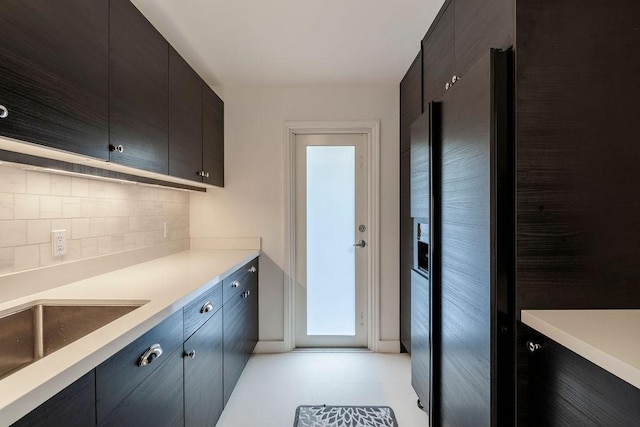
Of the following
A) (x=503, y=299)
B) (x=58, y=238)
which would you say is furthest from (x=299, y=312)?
(x=503, y=299)

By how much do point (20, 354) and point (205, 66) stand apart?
6.84 ft

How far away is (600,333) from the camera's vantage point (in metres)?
0.81

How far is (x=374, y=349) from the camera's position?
107 inches

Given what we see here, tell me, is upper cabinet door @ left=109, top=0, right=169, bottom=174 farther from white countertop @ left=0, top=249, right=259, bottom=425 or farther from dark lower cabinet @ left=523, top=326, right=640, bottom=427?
dark lower cabinet @ left=523, top=326, right=640, bottom=427

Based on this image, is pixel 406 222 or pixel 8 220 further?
pixel 406 222

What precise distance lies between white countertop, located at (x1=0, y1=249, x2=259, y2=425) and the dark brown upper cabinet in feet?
4.92

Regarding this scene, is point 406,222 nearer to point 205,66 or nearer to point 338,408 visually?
point 338,408

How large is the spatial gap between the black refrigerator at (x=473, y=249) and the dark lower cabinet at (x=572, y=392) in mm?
69

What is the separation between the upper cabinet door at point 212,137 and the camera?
231 cm

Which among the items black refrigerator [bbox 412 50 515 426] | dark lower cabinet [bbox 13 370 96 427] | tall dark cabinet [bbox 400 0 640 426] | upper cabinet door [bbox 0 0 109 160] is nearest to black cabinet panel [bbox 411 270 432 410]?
black refrigerator [bbox 412 50 515 426]

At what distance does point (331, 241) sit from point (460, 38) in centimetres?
180

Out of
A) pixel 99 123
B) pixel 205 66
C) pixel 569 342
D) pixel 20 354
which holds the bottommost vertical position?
pixel 20 354

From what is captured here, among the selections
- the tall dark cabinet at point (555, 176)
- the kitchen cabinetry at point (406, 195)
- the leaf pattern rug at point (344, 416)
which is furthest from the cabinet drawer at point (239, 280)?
the tall dark cabinet at point (555, 176)

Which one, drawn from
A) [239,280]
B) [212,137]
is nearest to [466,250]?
[239,280]
